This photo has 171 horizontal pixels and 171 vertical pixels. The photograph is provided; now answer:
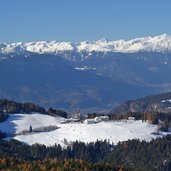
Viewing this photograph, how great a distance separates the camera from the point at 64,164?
74.8 meters

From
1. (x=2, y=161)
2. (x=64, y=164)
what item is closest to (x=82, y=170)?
(x=64, y=164)

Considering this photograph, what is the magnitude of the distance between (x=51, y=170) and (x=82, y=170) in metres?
3.21

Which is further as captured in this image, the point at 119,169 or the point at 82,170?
the point at 119,169

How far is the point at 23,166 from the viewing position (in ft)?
239

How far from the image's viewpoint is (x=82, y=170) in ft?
238

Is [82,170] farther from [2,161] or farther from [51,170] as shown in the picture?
[2,161]

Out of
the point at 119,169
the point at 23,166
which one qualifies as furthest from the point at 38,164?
the point at 119,169

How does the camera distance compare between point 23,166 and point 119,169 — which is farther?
point 119,169

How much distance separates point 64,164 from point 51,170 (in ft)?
11.7

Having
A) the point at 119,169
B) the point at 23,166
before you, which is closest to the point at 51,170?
the point at 23,166

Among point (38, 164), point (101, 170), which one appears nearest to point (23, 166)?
point (38, 164)

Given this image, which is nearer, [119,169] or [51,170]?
[51,170]

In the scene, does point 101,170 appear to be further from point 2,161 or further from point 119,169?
point 2,161

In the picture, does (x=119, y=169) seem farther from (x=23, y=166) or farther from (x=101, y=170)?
(x=23, y=166)
